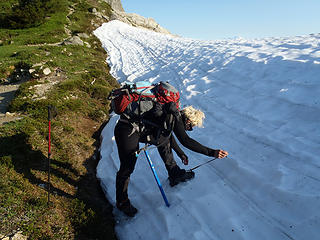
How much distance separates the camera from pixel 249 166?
427cm

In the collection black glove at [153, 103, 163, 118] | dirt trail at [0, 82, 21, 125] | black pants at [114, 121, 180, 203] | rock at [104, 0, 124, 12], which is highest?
rock at [104, 0, 124, 12]

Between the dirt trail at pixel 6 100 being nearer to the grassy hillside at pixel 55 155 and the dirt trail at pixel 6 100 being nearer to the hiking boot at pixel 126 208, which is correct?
the grassy hillside at pixel 55 155

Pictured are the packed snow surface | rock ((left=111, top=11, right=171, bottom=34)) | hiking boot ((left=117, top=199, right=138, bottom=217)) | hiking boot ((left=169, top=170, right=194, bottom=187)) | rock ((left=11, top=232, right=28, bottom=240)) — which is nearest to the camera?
rock ((left=11, top=232, right=28, bottom=240))

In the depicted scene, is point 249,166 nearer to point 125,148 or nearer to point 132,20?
point 125,148

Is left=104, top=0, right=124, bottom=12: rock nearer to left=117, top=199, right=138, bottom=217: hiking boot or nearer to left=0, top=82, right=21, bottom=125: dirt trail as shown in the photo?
left=0, top=82, right=21, bottom=125: dirt trail

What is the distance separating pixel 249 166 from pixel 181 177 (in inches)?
54.7

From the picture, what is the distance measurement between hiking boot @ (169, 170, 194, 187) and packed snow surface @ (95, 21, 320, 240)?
11 centimetres

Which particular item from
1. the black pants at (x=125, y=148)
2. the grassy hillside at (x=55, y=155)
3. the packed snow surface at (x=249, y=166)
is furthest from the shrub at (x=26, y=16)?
the black pants at (x=125, y=148)

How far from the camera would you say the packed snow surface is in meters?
3.33

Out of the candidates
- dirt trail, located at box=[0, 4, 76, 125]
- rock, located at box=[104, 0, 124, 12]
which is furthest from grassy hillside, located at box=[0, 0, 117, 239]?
rock, located at box=[104, 0, 124, 12]

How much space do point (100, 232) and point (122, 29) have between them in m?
35.5

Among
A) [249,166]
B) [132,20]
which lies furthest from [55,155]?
[132,20]

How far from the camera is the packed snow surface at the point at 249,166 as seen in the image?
Answer: 10.9 ft

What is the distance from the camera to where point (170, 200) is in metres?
4.23
